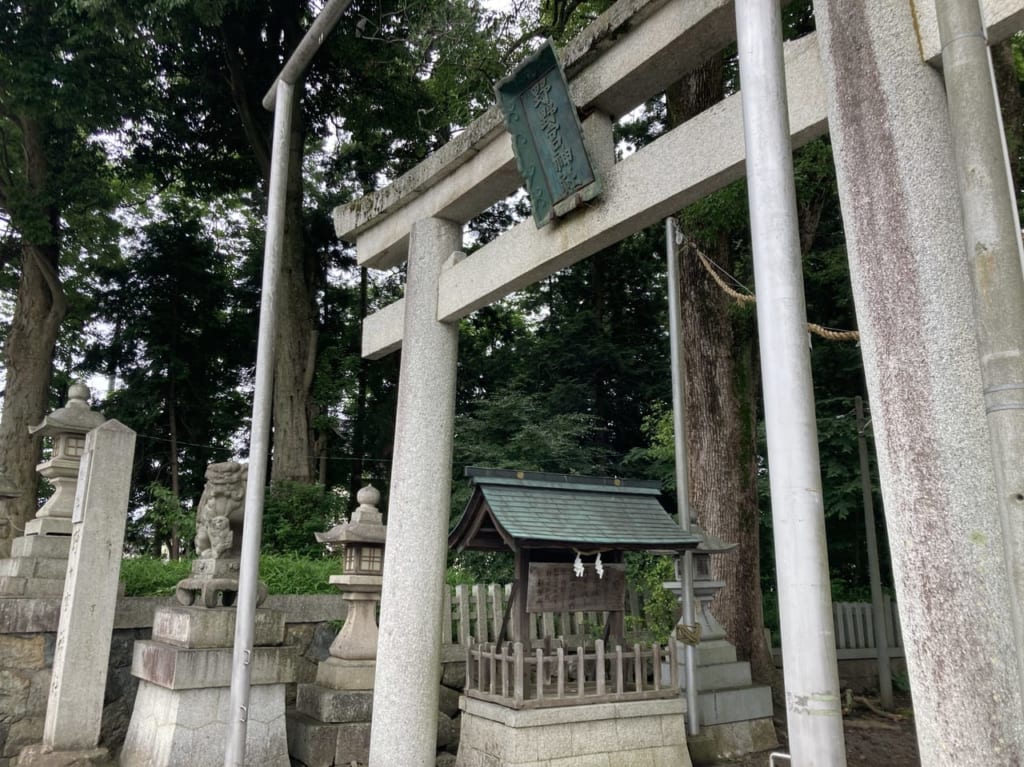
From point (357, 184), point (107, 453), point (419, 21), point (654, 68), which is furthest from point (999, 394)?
point (357, 184)

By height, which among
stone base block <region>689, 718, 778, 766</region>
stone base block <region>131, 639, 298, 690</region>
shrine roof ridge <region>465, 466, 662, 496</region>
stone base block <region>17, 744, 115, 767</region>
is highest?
shrine roof ridge <region>465, 466, 662, 496</region>

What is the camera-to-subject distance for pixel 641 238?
17.3 m

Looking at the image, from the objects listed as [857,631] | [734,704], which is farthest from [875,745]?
[857,631]

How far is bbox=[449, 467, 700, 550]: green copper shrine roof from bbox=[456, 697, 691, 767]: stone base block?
1.19 m

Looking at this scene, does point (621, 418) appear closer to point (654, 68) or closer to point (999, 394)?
point (654, 68)

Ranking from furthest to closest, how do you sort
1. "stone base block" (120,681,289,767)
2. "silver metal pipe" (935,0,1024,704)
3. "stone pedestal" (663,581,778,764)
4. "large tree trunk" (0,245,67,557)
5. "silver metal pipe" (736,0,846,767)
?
"large tree trunk" (0,245,67,557)
"stone pedestal" (663,581,778,764)
"stone base block" (120,681,289,767)
"silver metal pipe" (736,0,846,767)
"silver metal pipe" (935,0,1024,704)

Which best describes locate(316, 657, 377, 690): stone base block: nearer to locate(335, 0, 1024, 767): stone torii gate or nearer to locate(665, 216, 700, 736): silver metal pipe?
locate(665, 216, 700, 736): silver metal pipe

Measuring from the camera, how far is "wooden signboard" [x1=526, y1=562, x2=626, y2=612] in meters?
5.75

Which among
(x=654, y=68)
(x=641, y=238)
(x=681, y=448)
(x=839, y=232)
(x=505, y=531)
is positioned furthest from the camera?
(x=641, y=238)

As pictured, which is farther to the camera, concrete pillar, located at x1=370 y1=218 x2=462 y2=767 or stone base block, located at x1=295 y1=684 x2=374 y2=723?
stone base block, located at x1=295 y1=684 x2=374 y2=723

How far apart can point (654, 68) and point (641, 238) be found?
13624 millimetres

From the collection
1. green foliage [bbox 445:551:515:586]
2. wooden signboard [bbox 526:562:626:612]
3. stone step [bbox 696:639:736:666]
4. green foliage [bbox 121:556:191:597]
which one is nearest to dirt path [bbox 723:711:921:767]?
stone step [bbox 696:639:736:666]

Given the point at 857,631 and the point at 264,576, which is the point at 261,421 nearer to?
the point at 264,576

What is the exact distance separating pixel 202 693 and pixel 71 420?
276cm
